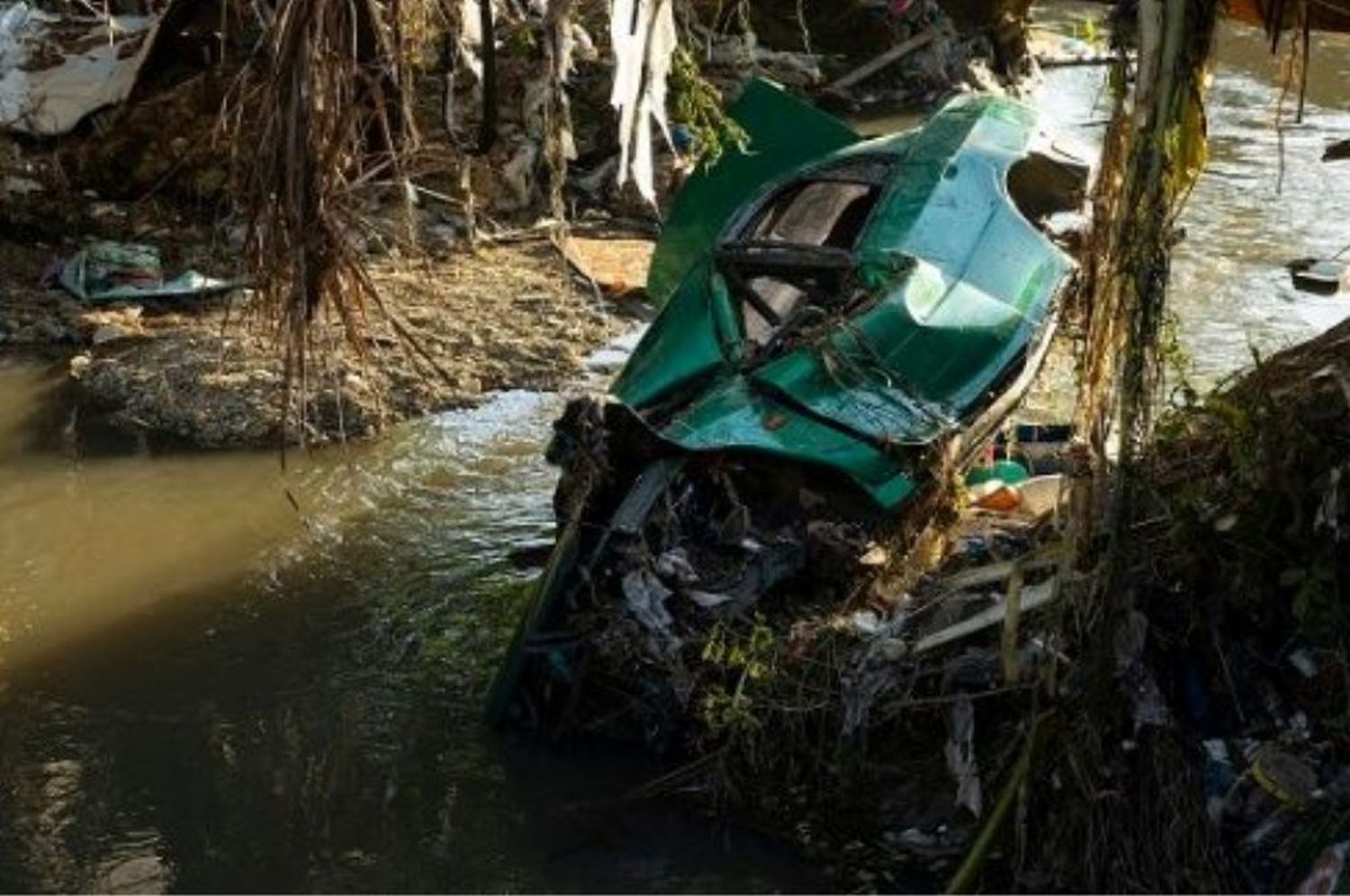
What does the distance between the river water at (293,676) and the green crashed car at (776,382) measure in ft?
1.53

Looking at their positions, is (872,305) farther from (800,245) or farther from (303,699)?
(303,699)

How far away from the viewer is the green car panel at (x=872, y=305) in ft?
20.4

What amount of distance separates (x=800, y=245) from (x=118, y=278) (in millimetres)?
5012

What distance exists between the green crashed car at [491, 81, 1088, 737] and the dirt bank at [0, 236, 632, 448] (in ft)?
4.68

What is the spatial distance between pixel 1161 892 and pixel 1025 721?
0.61 meters

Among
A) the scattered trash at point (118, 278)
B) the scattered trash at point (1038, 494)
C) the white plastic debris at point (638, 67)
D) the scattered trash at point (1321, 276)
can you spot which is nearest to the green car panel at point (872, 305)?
the scattered trash at point (1038, 494)

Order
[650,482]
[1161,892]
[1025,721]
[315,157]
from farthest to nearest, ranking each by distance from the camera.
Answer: [650,482] → [1025,721] → [1161,892] → [315,157]

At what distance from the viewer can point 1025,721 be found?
16.4ft

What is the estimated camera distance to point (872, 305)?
22.7 feet

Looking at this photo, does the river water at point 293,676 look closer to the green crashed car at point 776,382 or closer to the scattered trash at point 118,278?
the green crashed car at point 776,382

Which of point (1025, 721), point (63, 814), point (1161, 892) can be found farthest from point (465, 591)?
point (1161, 892)

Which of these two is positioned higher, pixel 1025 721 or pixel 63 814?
pixel 1025 721

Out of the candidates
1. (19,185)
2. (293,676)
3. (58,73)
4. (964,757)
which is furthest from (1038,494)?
(58,73)

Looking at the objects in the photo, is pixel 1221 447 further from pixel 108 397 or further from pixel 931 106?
pixel 931 106
